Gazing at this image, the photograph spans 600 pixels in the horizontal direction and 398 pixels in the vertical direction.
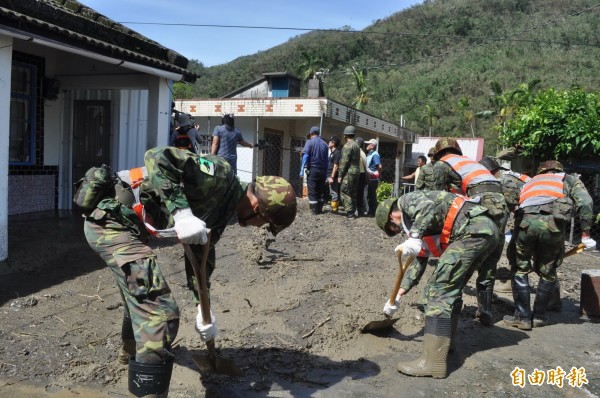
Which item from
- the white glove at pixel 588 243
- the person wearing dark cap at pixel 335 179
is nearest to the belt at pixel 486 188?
the white glove at pixel 588 243

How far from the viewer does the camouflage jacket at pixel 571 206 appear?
5082 mm

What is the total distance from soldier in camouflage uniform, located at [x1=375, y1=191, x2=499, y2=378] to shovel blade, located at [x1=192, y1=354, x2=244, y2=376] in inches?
49.1

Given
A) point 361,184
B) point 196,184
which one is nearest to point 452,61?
point 361,184

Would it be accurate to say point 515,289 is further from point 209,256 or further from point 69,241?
point 69,241

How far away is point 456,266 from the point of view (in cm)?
382

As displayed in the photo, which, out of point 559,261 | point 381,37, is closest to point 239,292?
point 559,261

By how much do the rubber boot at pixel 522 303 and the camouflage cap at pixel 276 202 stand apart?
3.15 meters

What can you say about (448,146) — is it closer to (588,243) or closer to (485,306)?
(485,306)

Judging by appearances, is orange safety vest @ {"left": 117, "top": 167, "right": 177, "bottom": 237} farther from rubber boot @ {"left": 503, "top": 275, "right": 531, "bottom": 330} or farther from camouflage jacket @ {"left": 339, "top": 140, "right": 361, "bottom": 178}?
camouflage jacket @ {"left": 339, "top": 140, "right": 361, "bottom": 178}

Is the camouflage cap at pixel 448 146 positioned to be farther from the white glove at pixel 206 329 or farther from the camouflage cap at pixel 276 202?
the white glove at pixel 206 329

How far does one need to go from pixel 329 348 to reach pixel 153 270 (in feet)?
6.55

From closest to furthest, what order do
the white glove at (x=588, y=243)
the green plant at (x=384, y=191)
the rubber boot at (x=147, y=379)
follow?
the rubber boot at (x=147, y=379) → the white glove at (x=588, y=243) → the green plant at (x=384, y=191)

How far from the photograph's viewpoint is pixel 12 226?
6.93m

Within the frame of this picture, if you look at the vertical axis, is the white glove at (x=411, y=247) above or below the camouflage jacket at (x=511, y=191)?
below
